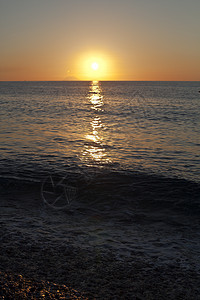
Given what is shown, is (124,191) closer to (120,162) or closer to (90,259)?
(120,162)

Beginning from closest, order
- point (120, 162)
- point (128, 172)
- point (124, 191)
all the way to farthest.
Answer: point (124, 191)
point (128, 172)
point (120, 162)

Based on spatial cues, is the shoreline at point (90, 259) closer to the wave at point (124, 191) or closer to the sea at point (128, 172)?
the sea at point (128, 172)

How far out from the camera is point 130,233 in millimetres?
7777

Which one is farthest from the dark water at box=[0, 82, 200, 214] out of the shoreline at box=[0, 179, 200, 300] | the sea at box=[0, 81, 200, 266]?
the shoreline at box=[0, 179, 200, 300]

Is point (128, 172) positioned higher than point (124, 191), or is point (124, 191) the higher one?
point (128, 172)

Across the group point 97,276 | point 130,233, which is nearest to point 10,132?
point 130,233

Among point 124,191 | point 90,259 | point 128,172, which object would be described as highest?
point 90,259

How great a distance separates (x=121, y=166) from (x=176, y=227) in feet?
21.4

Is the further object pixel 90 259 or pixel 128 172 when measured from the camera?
pixel 128 172

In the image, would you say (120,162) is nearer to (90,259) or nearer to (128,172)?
(128,172)

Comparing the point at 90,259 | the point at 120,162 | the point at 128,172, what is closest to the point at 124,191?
the point at 128,172

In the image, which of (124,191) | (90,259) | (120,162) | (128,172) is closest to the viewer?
(90,259)

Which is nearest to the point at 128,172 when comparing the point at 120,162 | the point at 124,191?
the point at 120,162

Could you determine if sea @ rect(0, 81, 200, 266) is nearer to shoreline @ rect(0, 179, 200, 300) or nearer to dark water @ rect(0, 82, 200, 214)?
dark water @ rect(0, 82, 200, 214)
